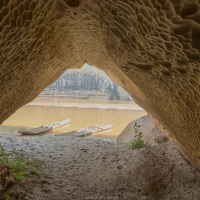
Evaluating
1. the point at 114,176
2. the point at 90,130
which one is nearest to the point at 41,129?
the point at 90,130

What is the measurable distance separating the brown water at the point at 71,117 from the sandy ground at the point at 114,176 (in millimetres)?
5314

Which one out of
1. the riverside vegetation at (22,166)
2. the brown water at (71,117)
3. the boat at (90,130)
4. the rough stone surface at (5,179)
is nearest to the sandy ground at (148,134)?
the boat at (90,130)

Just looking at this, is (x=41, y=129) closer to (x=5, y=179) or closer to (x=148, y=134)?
(x=148, y=134)

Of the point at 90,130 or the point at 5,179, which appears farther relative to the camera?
the point at 90,130

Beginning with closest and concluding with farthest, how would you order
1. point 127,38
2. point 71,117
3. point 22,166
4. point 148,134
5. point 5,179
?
1. point 127,38
2. point 5,179
3. point 22,166
4. point 148,134
5. point 71,117

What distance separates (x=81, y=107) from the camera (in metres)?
17.1

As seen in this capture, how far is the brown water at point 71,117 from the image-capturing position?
1227 centimetres

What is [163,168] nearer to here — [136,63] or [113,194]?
[113,194]

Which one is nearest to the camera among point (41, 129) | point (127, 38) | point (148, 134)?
point (127, 38)

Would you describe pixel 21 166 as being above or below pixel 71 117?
above

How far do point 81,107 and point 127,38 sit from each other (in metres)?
15.1

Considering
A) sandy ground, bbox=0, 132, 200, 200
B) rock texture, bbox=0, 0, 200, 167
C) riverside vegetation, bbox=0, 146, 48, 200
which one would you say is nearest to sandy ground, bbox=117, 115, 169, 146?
sandy ground, bbox=0, 132, 200, 200

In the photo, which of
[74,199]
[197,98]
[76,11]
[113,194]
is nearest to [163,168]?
[113,194]

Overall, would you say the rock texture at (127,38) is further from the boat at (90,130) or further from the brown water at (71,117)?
the brown water at (71,117)
